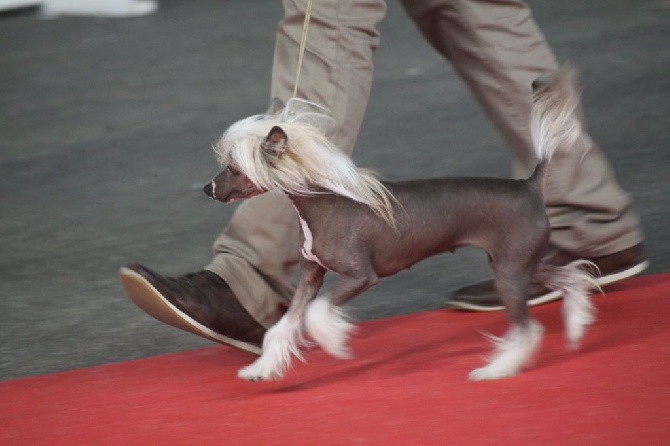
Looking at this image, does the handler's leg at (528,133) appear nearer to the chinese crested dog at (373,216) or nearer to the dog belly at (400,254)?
the chinese crested dog at (373,216)

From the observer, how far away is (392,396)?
3047 mm

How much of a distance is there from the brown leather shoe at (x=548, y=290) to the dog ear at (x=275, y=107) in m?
0.93

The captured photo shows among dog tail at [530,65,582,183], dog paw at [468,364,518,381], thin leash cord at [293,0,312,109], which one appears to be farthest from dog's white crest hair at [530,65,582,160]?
thin leash cord at [293,0,312,109]

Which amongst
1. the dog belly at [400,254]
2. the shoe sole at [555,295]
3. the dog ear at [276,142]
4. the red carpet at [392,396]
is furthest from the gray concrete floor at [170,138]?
the dog ear at [276,142]

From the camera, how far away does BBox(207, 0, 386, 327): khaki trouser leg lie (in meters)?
3.43

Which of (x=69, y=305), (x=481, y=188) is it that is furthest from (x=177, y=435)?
(x=69, y=305)

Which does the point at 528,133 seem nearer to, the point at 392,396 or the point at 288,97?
the point at 288,97

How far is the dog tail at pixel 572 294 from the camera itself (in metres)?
3.28

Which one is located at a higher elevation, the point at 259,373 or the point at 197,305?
the point at 197,305

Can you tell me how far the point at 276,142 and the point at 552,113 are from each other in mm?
785

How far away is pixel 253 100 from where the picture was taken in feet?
23.7

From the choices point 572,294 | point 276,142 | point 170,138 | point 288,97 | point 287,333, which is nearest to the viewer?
point 276,142

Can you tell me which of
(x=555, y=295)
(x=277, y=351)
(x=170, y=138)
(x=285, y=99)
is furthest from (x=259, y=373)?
(x=170, y=138)

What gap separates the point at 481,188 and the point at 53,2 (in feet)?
27.2
